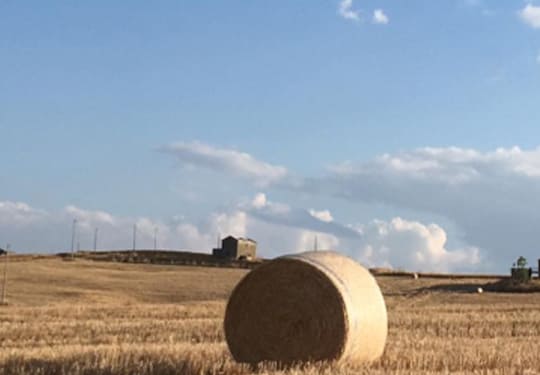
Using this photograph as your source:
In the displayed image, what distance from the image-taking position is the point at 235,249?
226 feet

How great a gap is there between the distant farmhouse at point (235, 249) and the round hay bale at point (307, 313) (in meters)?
55.5

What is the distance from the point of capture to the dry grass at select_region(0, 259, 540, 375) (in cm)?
1084

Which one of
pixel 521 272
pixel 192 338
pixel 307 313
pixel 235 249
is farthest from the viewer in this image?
pixel 235 249

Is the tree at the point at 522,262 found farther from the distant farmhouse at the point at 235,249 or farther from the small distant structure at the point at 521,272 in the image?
the distant farmhouse at the point at 235,249

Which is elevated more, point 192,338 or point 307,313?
point 307,313

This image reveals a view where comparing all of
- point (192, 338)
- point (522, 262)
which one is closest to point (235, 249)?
point (522, 262)

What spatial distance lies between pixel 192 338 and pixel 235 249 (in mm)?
53251

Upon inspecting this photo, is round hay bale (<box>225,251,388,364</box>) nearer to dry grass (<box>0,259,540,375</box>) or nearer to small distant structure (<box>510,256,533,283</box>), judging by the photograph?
dry grass (<box>0,259,540,375</box>)

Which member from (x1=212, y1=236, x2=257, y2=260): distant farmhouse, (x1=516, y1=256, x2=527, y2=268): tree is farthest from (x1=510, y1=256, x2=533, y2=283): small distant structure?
(x1=212, y1=236, x2=257, y2=260): distant farmhouse

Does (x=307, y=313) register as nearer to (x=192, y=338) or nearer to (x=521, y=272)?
(x=192, y=338)

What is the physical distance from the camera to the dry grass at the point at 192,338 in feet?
35.6

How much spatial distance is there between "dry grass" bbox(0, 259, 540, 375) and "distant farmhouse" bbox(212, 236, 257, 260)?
105 feet

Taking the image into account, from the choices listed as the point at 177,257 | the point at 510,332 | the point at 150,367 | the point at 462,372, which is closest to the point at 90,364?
the point at 150,367

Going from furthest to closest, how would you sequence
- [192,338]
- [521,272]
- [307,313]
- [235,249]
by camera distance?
[235,249], [521,272], [192,338], [307,313]
